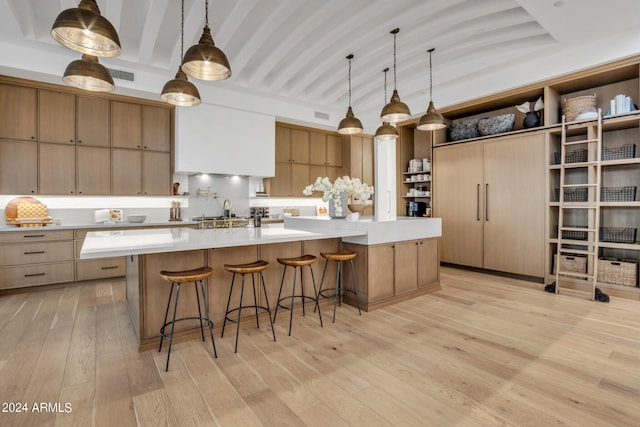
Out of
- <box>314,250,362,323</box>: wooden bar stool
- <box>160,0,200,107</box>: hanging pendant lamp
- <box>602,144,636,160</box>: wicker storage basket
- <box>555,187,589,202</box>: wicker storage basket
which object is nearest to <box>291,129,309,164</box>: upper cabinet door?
<box>314,250,362,323</box>: wooden bar stool

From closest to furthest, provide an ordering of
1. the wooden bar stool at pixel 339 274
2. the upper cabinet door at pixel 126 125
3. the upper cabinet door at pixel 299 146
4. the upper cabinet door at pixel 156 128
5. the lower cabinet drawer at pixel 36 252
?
1. the wooden bar stool at pixel 339 274
2. the lower cabinet drawer at pixel 36 252
3. the upper cabinet door at pixel 126 125
4. the upper cabinet door at pixel 156 128
5. the upper cabinet door at pixel 299 146

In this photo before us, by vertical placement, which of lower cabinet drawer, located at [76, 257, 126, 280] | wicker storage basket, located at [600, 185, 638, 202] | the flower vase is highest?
wicker storage basket, located at [600, 185, 638, 202]

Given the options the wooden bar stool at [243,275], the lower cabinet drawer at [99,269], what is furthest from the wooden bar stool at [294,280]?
the lower cabinet drawer at [99,269]

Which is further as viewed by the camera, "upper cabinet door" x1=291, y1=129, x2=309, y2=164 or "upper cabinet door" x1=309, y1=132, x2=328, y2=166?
"upper cabinet door" x1=309, y1=132, x2=328, y2=166

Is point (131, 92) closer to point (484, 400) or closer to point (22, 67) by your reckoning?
point (22, 67)

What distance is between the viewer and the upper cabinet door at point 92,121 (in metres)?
4.97

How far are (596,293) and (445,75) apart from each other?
154 inches

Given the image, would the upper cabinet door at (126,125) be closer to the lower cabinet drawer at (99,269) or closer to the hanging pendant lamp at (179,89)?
the lower cabinet drawer at (99,269)

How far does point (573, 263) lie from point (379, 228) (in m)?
3.10

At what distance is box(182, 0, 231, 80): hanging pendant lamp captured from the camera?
2.34 meters

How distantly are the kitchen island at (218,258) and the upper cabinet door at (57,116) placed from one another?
104 inches

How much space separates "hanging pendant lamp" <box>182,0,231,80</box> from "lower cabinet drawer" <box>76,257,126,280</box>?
369 centimetres

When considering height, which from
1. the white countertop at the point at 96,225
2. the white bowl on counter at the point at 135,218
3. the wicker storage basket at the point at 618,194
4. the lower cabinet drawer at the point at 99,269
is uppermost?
the wicker storage basket at the point at 618,194

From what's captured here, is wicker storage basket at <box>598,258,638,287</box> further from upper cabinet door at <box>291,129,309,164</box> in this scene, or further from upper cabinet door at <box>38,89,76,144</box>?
upper cabinet door at <box>38,89,76,144</box>
